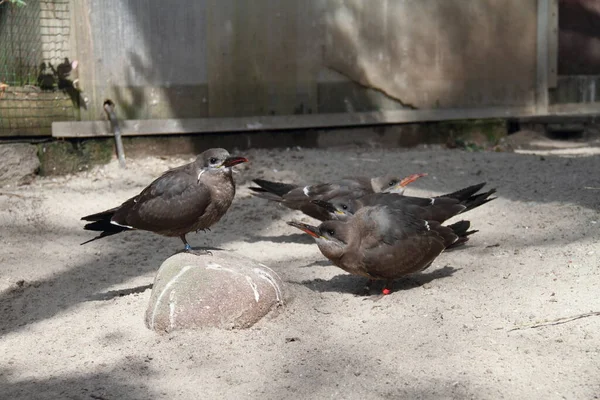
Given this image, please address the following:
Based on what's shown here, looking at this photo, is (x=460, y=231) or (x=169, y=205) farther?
(x=460, y=231)

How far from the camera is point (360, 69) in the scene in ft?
30.9

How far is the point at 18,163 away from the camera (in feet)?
26.6

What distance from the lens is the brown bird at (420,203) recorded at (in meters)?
5.86

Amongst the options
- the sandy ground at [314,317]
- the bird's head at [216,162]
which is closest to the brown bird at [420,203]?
the sandy ground at [314,317]

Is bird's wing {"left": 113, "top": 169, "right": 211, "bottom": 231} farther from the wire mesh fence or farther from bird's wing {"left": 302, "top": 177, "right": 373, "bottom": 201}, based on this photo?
the wire mesh fence

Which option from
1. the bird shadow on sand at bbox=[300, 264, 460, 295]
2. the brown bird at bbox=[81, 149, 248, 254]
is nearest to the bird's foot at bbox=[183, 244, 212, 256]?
the brown bird at bbox=[81, 149, 248, 254]

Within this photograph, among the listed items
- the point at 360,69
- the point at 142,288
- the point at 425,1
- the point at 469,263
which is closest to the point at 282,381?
the point at 142,288

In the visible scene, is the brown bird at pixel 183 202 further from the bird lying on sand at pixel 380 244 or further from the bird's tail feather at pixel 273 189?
the bird's tail feather at pixel 273 189

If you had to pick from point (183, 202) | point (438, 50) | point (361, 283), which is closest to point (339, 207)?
point (361, 283)

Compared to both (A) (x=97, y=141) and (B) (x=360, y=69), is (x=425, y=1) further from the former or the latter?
(A) (x=97, y=141)

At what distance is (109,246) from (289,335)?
255 centimetres

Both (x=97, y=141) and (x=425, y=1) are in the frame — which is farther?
(x=425, y=1)

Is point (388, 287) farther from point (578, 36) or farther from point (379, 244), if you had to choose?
point (578, 36)

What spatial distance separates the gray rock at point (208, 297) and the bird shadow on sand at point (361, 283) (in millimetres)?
697
